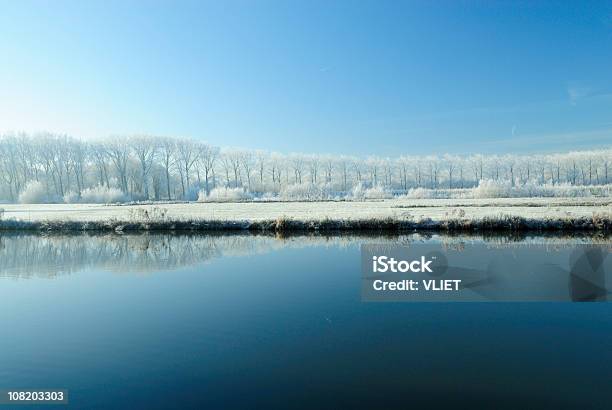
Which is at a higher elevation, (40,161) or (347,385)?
(40,161)

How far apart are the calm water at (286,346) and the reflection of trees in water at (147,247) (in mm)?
2213

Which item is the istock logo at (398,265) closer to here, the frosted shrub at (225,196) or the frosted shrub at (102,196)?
the frosted shrub at (225,196)

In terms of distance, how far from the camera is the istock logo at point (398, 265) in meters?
14.2

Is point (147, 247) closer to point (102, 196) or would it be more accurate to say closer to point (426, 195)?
point (426, 195)

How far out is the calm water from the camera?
→ 5969 millimetres

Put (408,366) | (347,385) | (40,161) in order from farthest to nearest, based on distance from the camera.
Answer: (40,161) < (408,366) < (347,385)

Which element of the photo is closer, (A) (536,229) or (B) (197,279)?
(B) (197,279)

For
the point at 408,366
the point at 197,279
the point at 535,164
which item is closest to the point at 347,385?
the point at 408,366

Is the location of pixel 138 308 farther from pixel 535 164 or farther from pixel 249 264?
pixel 535 164

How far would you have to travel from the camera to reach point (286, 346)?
301 inches

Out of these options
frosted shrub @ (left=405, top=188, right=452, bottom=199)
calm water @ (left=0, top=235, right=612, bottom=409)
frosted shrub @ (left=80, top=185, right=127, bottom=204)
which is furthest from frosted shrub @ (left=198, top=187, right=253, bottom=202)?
calm water @ (left=0, top=235, right=612, bottom=409)

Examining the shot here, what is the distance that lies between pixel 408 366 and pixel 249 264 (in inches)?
384

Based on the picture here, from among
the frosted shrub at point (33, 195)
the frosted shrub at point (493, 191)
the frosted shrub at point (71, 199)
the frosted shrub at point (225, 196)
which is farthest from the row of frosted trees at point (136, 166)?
the frosted shrub at point (493, 191)

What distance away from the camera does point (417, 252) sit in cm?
1681
